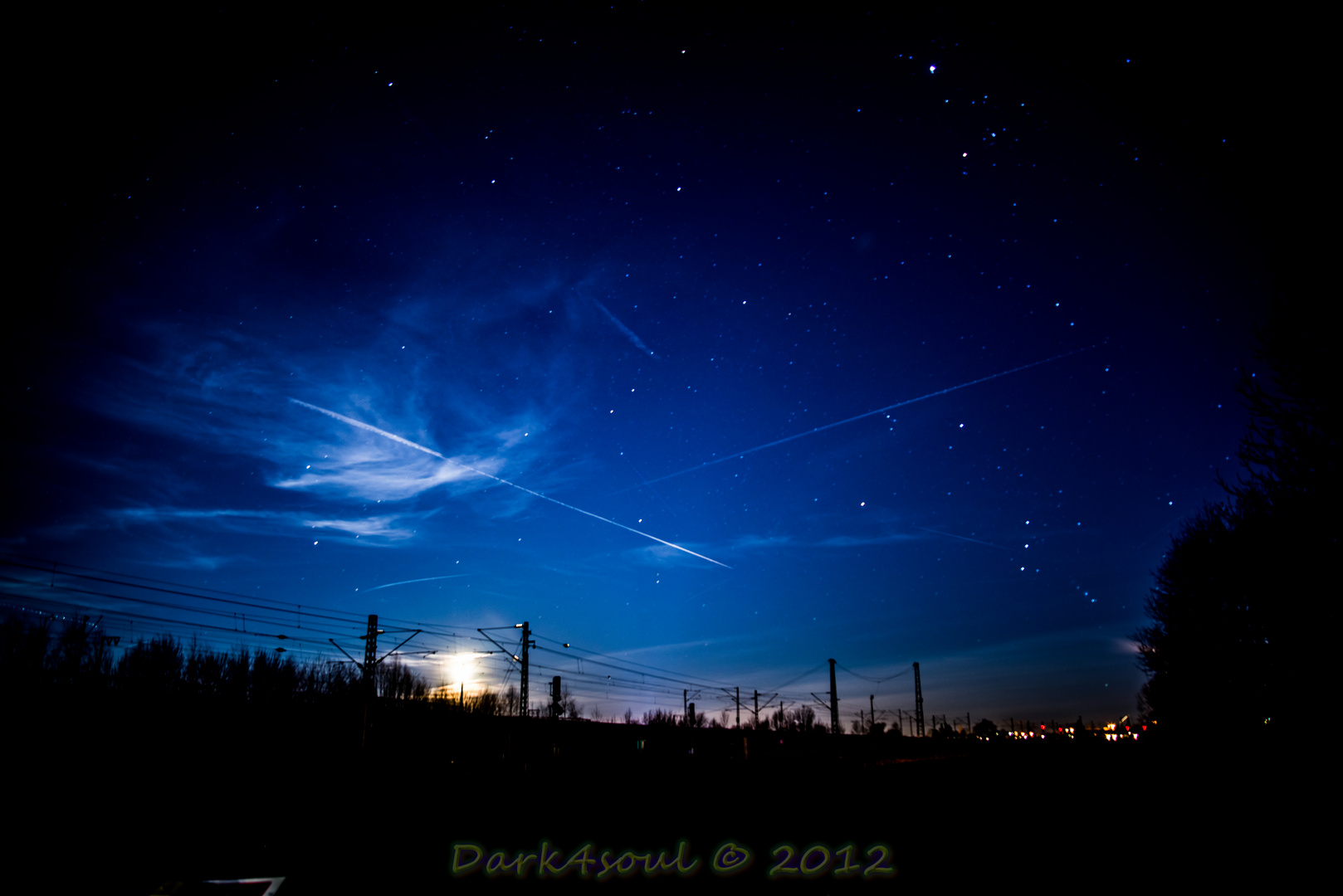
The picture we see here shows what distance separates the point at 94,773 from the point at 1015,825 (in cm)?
3888

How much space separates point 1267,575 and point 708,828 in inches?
548

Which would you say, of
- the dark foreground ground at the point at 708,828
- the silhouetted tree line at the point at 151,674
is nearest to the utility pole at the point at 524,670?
the dark foreground ground at the point at 708,828

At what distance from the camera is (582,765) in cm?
3959

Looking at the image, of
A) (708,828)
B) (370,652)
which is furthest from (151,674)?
(708,828)

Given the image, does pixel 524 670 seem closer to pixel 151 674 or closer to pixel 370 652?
pixel 370 652

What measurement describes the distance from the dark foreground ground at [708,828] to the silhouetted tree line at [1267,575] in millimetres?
2013

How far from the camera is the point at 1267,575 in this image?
13.3m

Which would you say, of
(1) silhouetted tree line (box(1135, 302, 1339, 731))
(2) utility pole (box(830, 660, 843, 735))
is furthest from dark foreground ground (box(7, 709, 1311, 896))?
(2) utility pole (box(830, 660, 843, 735))

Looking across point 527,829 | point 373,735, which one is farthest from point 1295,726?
point 373,735

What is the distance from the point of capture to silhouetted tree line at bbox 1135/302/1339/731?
33.0 ft

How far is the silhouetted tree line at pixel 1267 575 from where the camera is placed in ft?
33.0

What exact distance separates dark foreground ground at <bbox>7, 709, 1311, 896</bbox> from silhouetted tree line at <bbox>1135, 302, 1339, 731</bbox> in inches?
79.2

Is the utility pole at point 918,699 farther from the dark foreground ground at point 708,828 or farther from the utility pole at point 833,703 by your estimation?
the dark foreground ground at point 708,828

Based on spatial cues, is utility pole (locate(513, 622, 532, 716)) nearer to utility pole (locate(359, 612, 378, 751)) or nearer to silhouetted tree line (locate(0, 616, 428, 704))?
utility pole (locate(359, 612, 378, 751))
